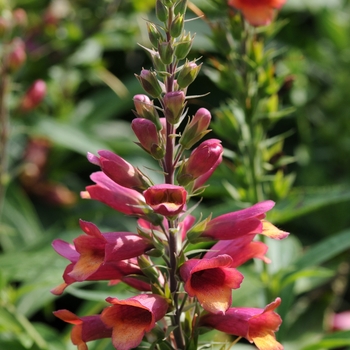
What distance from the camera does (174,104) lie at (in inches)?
41.7

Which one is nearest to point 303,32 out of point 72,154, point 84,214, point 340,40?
point 340,40

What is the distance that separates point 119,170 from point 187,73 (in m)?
0.21

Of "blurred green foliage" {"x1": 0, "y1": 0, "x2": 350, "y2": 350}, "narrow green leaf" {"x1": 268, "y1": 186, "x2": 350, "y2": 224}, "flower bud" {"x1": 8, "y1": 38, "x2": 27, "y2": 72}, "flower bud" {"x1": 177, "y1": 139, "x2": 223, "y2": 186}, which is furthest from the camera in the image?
"blurred green foliage" {"x1": 0, "y1": 0, "x2": 350, "y2": 350}

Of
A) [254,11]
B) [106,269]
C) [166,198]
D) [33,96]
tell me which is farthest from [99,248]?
[33,96]

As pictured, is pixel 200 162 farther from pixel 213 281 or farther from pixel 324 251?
pixel 324 251

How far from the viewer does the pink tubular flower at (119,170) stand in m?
1.15

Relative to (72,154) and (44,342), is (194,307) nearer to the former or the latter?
(44,342)

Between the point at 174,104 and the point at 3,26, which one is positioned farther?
the point at 3,26

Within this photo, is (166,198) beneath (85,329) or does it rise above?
above

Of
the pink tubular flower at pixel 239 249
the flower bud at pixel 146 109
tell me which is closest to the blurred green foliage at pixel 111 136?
the pink tubular flower at pixel 239 249

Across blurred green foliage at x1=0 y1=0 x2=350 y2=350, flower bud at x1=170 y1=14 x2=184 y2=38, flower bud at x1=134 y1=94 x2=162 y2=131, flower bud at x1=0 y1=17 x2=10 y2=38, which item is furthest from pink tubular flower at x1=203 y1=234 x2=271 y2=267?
flower bud at x1=0 y1=17 x2=10 y2=38

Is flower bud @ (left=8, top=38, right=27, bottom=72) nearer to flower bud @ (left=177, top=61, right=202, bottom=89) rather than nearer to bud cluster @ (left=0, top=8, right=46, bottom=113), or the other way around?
bud cluster @ (left=0, top=8, right=46, bottom=113)

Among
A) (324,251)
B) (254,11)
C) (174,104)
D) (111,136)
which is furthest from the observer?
(111,136)

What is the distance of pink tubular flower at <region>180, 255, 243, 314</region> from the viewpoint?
40.8 inches
